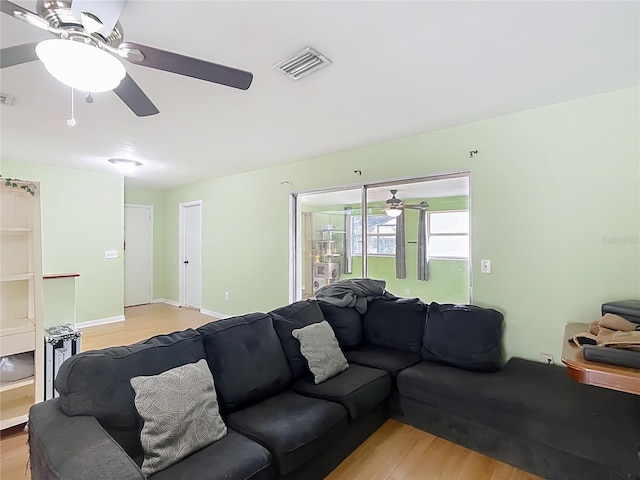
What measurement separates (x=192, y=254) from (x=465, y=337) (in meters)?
5.44

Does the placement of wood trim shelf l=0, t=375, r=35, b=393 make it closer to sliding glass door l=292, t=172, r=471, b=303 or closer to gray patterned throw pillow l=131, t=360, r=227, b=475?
gray patterned throw pillow l=131, t=360, r=227, b=475

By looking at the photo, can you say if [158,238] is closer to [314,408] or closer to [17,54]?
[17,54]

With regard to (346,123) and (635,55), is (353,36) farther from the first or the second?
(635,55)

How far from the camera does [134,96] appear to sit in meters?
1.89

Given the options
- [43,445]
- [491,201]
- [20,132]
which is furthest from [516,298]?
[20,132]

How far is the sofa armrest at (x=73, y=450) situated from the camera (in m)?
1.17

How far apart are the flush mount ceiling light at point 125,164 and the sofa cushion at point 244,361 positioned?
11.6ft

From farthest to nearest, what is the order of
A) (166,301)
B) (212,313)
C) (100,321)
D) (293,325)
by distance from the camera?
(166,301)
(212,313)
(100,321)
(293,325)

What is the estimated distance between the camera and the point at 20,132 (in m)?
3.45

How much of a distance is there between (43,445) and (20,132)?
3447mm

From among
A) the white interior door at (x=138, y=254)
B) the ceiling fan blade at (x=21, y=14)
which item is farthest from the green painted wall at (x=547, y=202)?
the white interior door at (x=138, y=254)

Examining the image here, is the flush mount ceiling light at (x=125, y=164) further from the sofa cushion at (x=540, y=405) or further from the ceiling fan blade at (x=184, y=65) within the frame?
the sofa cushion at (x=540, y=405)

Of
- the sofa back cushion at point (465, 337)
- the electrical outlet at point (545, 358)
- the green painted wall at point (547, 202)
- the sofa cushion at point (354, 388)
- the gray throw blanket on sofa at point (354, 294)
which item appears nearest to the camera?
the sofa cushion at point (354, 388)

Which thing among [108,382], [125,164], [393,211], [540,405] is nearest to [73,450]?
[108,382]
